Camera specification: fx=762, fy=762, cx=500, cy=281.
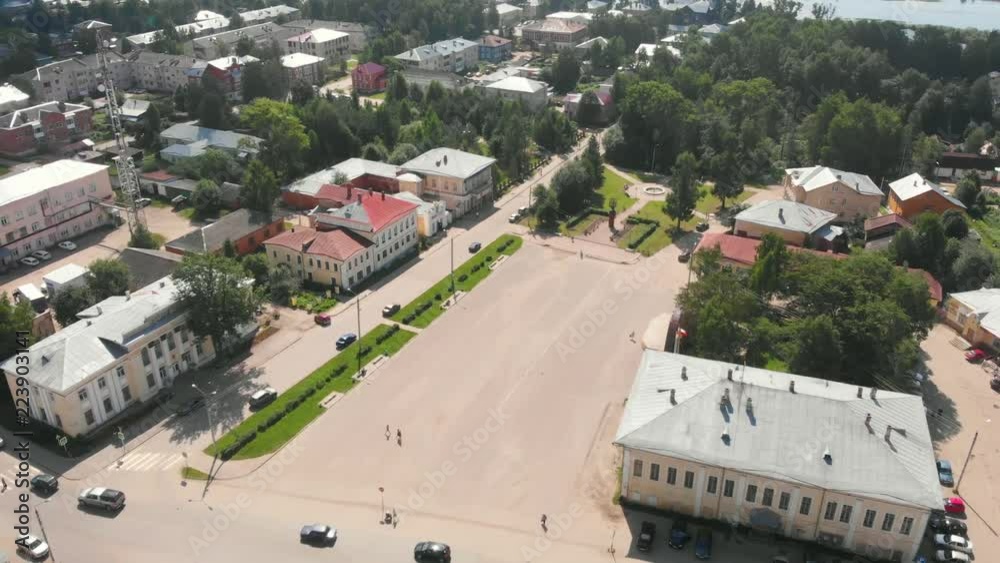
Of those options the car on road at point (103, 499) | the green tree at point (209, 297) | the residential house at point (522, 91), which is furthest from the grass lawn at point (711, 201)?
the car on road at point (103, 499)

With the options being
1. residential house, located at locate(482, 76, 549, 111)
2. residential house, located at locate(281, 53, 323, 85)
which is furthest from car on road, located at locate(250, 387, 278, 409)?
residential house, located at locate(281, 53, 323, 85)

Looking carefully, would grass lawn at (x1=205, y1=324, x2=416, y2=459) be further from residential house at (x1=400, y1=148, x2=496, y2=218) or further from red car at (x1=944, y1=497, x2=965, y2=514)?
red car at (x1=944, y1=497, x2=965, y2=514)

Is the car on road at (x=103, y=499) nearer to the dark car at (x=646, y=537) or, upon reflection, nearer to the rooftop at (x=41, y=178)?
the dark car at (x=646, y=537)

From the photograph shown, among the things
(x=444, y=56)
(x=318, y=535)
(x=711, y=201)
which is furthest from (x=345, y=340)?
(x=444, y=56)

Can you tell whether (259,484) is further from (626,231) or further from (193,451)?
(626,231)

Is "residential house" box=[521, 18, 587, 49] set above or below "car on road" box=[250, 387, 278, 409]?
above

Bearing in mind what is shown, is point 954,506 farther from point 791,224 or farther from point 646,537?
point 791,224
